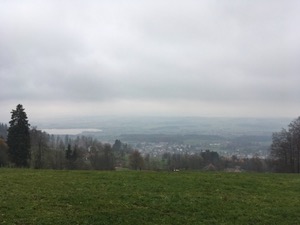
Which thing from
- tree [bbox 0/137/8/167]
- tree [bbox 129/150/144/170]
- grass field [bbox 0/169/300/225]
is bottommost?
tree [bbox 129/150/144/170]

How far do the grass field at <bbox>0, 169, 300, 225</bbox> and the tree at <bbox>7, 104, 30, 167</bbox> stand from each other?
29785mm

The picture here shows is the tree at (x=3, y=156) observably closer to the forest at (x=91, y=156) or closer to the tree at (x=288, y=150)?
the forest at (x=91, y=156)

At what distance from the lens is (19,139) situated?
46.7m

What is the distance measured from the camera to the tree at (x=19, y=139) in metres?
46.5

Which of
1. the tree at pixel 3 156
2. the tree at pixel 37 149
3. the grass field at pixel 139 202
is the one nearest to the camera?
the grass field at pixel 139 202

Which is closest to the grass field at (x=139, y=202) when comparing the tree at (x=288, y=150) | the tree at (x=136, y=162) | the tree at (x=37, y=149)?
the tree at (x=288, y=150)

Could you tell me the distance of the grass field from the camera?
11734mm

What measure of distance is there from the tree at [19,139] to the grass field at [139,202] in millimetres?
29785

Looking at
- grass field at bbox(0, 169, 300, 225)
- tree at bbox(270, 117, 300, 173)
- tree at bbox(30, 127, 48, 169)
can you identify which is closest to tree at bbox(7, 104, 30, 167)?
tree at bbox(30, 127, 48, 169)

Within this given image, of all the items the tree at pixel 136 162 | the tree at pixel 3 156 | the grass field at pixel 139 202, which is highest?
the grass field at pixel 139 202

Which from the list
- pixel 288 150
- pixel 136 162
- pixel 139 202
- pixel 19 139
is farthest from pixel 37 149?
pixel 139 202

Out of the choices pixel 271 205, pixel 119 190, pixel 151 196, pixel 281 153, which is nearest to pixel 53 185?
pixel 119 190

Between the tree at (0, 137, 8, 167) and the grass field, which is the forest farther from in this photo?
the grass field

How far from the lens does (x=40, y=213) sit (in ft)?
37.8
